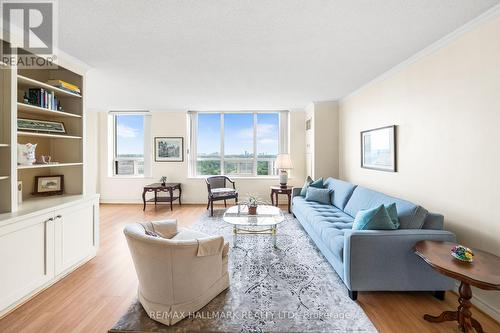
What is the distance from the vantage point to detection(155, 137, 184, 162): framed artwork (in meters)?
6.04

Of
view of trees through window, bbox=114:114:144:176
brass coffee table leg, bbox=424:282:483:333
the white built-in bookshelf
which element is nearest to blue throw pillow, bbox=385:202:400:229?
brass coffee table leg, bbox=424:282:483:333

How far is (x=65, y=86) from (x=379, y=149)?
4.35 metres

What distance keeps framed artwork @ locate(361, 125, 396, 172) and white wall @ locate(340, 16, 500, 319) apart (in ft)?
0.38

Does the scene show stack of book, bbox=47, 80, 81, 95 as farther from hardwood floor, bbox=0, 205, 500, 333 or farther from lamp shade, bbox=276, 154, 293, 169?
lamp shade, bbox=276, 154, 293, 169

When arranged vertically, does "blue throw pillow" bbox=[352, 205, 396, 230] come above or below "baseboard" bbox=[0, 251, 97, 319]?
above

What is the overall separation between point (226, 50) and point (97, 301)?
9.31 ft

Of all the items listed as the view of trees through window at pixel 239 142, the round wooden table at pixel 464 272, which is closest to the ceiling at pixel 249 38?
the round wooden table at pixel 464 272

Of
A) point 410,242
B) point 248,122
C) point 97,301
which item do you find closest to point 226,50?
point 410,242

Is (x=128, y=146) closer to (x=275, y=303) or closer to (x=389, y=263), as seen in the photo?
(x=275, y=303)

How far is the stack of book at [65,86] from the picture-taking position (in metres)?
2.66

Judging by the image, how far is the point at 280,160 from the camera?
5305 millimetres

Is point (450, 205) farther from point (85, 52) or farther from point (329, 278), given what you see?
point (85, 52)

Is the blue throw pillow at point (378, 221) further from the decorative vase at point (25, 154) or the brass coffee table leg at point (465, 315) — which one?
the decorative vase at point (25, 154)

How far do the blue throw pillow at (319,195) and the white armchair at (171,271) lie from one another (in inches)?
102
